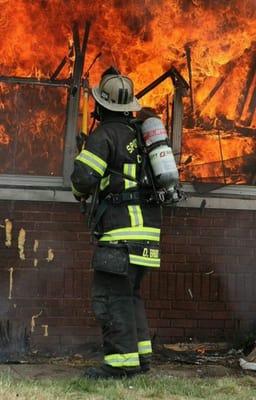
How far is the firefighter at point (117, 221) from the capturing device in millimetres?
4797

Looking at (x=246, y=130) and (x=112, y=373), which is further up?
(x=246, y=130)

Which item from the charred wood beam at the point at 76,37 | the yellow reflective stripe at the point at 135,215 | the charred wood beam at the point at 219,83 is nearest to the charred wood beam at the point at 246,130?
the charred wood beam at the point at 219,83

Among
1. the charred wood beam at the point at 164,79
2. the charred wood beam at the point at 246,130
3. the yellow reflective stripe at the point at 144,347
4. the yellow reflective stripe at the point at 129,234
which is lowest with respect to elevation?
the yellow reflective stripe at the point at 144,347

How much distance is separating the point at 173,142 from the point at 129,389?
2753 millimetres

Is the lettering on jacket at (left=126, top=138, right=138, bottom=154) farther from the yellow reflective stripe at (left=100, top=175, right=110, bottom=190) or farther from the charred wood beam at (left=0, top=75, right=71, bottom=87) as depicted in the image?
the charred wood beam at (left=0, top=75, right=71, bottom=87)

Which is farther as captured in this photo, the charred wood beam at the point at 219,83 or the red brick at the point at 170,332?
the charred wood beam at the point at 219,83

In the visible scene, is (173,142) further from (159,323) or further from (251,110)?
(159,323)

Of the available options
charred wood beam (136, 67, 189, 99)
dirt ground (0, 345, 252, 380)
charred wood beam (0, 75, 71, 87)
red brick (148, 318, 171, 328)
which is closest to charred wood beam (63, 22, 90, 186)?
charred wood beam (0, 75, 71, 87)

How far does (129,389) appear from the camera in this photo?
4.66m

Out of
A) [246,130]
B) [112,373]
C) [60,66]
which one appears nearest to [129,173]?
[112,373]

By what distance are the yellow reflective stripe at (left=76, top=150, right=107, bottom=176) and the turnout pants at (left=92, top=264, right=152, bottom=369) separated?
2.59 feet

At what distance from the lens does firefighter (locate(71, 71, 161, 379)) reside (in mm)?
4797

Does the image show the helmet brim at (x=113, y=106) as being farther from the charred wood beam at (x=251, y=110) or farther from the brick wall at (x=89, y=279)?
the charred wood beam at (x=251, y=110)

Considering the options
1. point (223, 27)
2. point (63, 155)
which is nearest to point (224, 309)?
point (63, 155)
